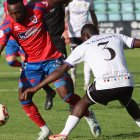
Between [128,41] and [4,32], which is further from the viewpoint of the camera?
[4,32]

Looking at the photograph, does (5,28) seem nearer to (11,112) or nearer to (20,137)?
(20,137)

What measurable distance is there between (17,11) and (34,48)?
0.76 meters

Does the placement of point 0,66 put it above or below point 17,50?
below

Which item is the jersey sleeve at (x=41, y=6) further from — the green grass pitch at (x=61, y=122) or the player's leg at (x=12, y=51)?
the player's leg at (x=12, y=51)

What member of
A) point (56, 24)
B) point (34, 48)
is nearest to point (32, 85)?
point (34, 48)

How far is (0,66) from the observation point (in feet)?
86.0

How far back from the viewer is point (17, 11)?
33.7 feet

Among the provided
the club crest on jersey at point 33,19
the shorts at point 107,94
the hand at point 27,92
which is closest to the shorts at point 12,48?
the club crest on jersey at point 33,19

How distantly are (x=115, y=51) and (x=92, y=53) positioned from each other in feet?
1.05

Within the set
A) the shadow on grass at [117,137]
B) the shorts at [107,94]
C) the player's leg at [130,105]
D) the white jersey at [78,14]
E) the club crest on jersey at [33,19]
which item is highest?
the club crest on jersey at [33,19]

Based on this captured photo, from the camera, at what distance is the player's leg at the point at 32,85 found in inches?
427

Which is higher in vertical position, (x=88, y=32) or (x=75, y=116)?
(x=88, y=32)

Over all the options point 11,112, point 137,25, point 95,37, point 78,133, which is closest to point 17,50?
point 11,112

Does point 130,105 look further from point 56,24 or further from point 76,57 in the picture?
point 56,24
